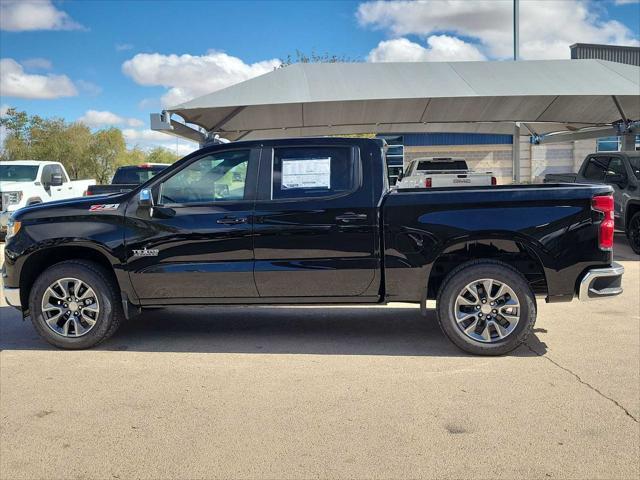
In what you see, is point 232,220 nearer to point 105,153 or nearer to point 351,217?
point 351,217

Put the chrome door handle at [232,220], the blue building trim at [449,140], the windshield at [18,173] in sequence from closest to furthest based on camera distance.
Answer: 1. the chrome door handle at [232,220]
2. the windshield at [18,173]
3. the blue building trim at [449,140]

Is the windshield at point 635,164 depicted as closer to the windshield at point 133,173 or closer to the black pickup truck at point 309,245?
the black pickup truck at point 309,245

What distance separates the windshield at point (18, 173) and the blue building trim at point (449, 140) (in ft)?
84.5

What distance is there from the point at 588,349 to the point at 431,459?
2.81 m

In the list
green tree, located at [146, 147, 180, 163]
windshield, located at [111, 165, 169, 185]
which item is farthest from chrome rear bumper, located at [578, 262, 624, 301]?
green tree, located at [146, 147, 180, 163]

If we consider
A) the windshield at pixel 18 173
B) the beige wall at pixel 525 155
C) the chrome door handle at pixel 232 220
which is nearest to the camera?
the chrome door handle at pixel 232 220

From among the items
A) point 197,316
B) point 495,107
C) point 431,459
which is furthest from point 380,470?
point 495,107

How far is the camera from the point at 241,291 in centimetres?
561

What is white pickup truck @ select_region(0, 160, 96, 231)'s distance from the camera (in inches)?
577

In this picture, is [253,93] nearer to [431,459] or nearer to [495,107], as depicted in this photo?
[495,107]

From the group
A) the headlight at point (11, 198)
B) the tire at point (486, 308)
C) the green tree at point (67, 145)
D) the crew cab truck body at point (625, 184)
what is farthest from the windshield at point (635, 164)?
the green tree at point (67, 145)

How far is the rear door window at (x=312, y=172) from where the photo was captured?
5.58 metres

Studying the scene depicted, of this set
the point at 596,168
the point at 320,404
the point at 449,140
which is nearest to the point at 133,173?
the point at 596,168

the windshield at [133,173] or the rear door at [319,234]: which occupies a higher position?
the windshield at [133,173]
